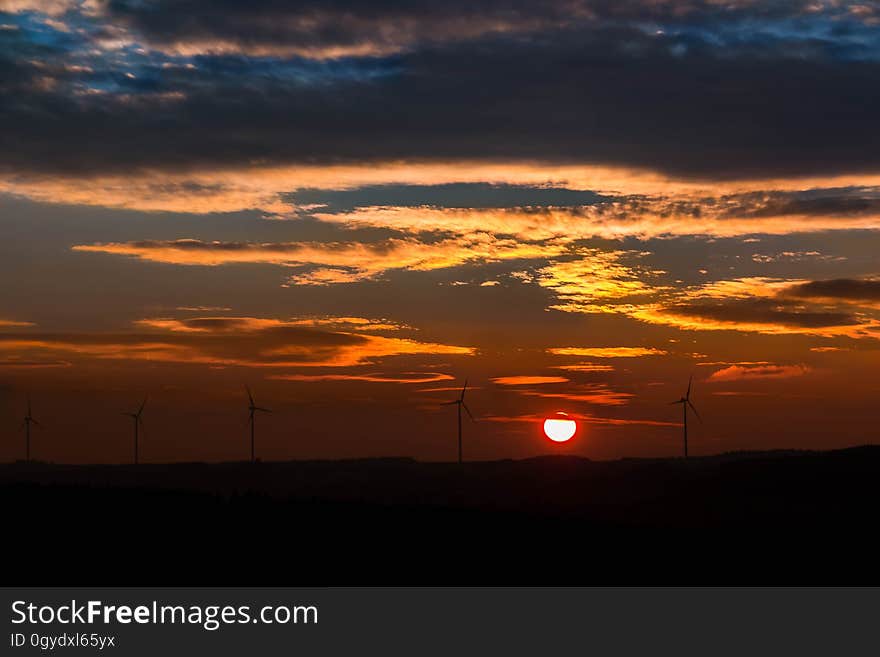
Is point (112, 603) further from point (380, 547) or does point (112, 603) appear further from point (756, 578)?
point (756, 578)

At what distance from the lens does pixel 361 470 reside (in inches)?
6683

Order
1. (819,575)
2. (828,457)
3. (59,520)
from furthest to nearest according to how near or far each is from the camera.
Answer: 1. (828,457)
2. (59,520)
3. (819,575)

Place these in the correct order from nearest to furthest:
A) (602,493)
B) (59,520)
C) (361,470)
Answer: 1. (59,520)
2. (602,493)
3. (361,470)

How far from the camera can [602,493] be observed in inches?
4611

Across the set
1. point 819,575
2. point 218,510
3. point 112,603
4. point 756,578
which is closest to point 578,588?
point 756,578

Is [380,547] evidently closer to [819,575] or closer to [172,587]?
[172,587]

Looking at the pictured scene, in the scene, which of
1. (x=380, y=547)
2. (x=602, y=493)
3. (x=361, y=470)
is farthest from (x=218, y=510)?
(x=361, y=470)

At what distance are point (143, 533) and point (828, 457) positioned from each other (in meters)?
88.9

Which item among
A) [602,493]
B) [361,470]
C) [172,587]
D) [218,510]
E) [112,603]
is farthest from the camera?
[361,470]

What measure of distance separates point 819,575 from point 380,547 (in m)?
18.3

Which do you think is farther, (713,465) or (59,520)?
(713,465)

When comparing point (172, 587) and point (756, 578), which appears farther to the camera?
point (756, 578)

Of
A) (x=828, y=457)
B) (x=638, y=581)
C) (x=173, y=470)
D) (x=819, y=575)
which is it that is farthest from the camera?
(x=173, y=470)

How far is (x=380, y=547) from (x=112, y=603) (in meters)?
15.8
